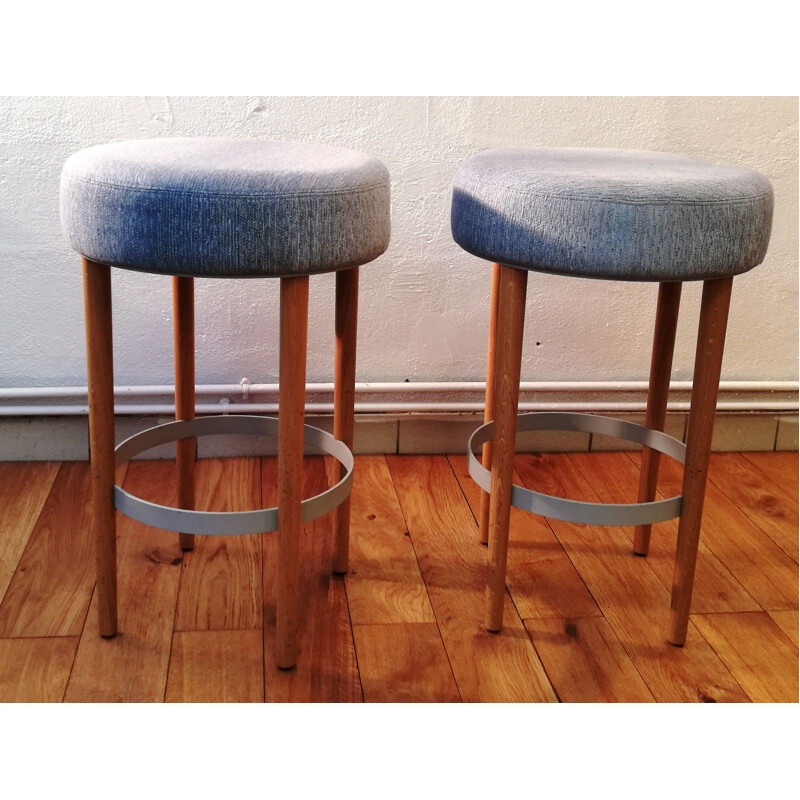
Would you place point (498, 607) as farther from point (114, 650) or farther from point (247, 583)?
point (114, 650)

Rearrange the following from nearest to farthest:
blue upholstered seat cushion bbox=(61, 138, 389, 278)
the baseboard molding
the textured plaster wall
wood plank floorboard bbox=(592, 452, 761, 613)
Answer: blue upholstered seat cushion bbox=(61, 138, 389, 278), wood plank floorboard bbox=(592, 452, 761, 613), the textured plaster wall, the baseboard molding

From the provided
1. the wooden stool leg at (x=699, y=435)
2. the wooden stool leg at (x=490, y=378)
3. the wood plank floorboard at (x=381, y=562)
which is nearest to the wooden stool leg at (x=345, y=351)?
the wood plank floorboard at (x=381, y=562)

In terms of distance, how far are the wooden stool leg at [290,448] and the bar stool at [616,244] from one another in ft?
0.87

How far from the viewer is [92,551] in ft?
5.16

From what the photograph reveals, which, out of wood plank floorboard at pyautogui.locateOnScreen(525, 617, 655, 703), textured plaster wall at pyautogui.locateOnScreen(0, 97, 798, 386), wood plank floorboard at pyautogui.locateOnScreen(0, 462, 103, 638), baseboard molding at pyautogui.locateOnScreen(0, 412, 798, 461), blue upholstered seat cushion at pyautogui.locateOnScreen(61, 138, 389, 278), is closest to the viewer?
blue upholstered seat cushion at pyautogui.locateOnScreen(61, 138, 389, 278)

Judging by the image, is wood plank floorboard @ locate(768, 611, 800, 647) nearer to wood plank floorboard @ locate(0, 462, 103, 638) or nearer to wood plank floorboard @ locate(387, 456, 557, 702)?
wood plank floorboard @ locate(387, 456, 557, 702)

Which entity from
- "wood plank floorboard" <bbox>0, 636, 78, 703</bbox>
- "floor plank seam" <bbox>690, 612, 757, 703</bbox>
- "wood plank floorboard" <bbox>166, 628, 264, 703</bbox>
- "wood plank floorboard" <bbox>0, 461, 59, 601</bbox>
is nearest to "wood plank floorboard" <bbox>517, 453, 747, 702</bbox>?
"floor plank seam" <bbox>690, 612, 757, 703</bbox>

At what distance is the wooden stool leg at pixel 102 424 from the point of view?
122 cm

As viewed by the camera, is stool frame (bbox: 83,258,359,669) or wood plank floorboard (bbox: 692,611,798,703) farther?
wood plank floorboard (bbox: 692,611,798,703)

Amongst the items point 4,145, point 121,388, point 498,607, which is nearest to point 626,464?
point 498,607

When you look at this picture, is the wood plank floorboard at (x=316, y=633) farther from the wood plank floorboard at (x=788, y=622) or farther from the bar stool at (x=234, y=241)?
the wood plank floorboard at (x=788, y=622)

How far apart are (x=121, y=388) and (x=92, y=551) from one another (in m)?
0.38

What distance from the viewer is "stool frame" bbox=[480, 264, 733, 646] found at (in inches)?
49.2

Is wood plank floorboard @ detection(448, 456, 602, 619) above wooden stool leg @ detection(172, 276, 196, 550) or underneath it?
underneath
